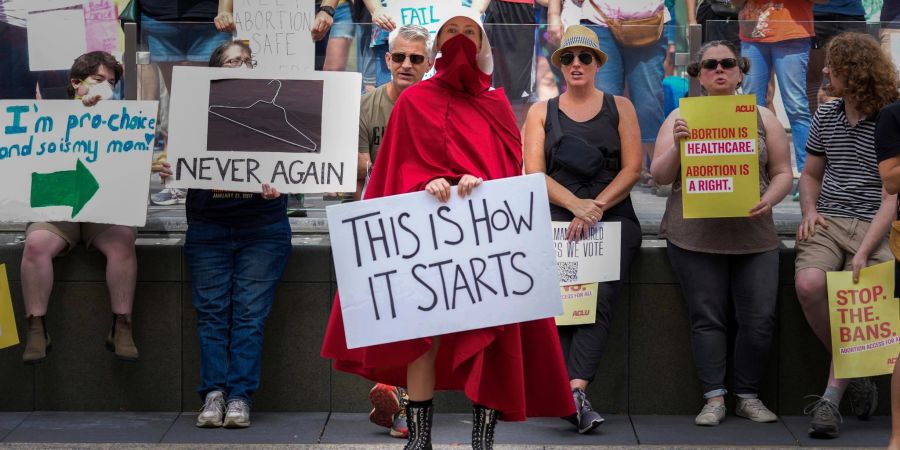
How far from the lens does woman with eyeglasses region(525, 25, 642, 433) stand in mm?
7074

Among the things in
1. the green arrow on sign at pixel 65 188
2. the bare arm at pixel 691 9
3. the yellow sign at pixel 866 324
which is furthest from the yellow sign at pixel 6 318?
the bare arm at pixel 691 9

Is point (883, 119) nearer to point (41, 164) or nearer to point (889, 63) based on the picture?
point (889, 63)

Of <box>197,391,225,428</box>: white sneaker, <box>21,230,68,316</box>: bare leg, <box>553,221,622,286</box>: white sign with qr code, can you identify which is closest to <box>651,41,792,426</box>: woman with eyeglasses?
<box>553,221,622,286</box>: white sign with qr code

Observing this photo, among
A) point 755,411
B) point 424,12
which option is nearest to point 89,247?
point 424,12

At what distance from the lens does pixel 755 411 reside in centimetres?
723

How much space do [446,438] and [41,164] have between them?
7.90ft

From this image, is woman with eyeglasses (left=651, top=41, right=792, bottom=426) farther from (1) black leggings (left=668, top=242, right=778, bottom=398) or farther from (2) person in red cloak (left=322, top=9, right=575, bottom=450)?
(2) person in red cloak (left=322, top=9, right=575, bottom=450)

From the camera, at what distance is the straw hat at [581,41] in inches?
284

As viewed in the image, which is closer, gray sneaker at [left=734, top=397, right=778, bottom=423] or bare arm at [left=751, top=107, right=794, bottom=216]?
bare arm at [left=751, top=107, right=794, bottom=216]

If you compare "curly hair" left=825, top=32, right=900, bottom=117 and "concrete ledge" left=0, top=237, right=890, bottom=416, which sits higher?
"curly hair" left=825, top=32, right=900, bottom=117

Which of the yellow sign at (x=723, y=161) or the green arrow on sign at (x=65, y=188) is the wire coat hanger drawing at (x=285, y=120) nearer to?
the green arrow on sign at (x=65, y=188)

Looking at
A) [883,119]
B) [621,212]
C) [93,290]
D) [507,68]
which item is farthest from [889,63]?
[93,290]

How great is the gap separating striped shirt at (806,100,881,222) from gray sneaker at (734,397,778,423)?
3.27 ft

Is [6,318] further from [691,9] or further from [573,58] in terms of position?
[691,9]
